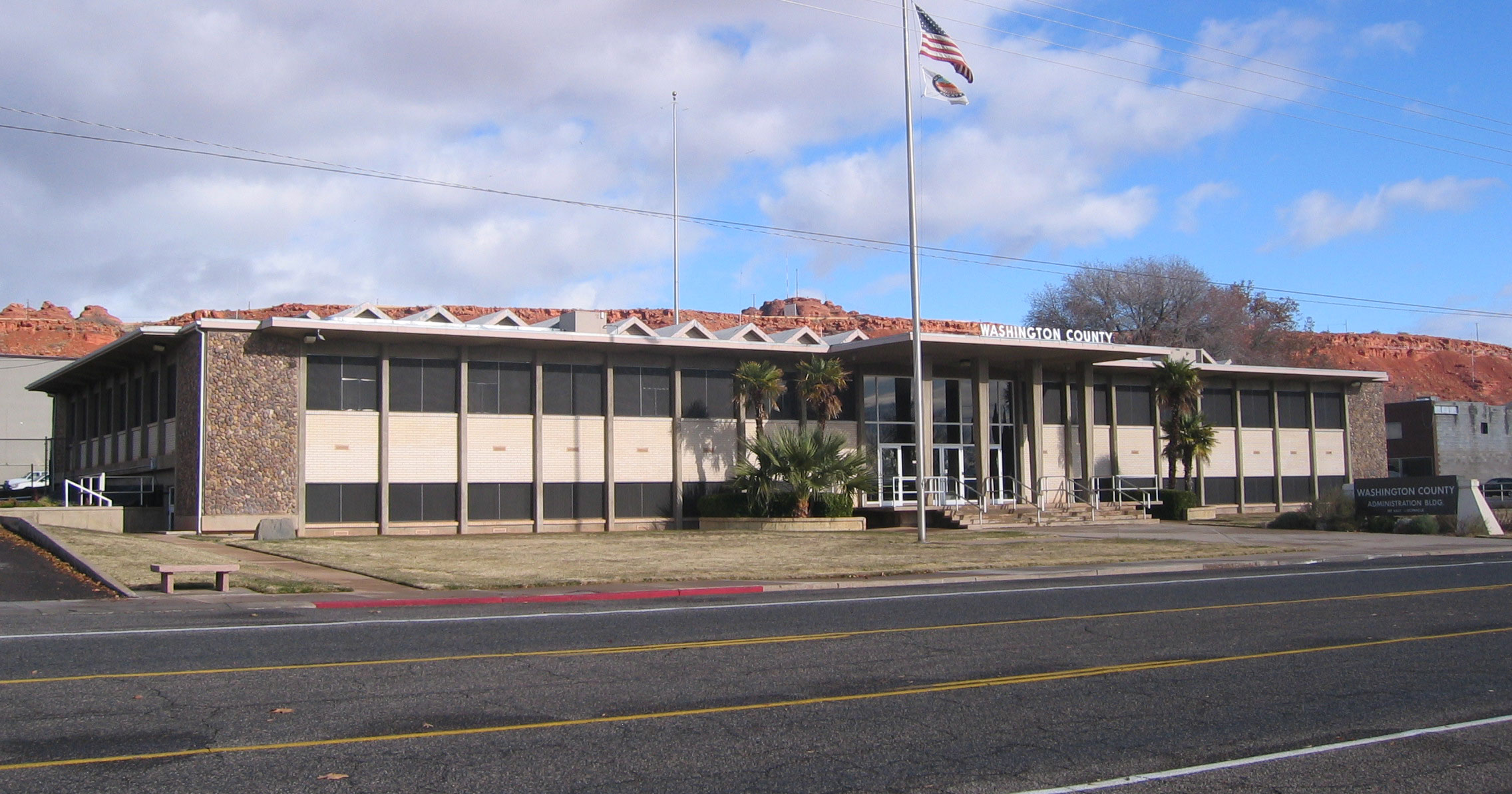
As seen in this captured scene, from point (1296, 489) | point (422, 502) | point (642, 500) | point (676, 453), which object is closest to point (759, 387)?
point (676, 453)

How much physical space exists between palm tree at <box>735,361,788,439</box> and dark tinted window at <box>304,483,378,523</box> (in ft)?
39.2

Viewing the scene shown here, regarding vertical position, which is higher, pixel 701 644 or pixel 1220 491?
pixel 1220 491

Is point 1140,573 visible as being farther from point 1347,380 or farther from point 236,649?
point 1347,380

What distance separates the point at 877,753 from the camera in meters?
7.53

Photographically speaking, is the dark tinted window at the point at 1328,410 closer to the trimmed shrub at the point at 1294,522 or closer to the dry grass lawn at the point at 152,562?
the trimmed shrub at the point at 1294,522

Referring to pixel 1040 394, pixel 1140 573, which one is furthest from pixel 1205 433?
pixel 1140 573

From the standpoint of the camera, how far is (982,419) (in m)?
42.3

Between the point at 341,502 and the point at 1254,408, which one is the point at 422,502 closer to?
the point at 341,502

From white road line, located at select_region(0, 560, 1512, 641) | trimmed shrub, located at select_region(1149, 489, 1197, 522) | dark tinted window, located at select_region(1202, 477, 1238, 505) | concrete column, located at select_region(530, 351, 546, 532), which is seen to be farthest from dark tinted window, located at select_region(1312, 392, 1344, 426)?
concrete column, located at select_region(530, 351, 546, 532)

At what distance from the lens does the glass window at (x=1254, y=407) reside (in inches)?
2009

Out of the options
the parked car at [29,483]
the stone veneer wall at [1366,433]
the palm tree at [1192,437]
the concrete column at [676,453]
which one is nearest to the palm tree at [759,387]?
the concrete column at [676,453]

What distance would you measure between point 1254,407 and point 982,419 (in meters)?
16.3

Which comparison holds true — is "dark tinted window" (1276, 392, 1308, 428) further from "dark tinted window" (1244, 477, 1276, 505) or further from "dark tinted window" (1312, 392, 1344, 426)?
"dark tinted window" (1244, 477, 1276, 505)

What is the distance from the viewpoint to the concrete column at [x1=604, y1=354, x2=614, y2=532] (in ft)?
126
